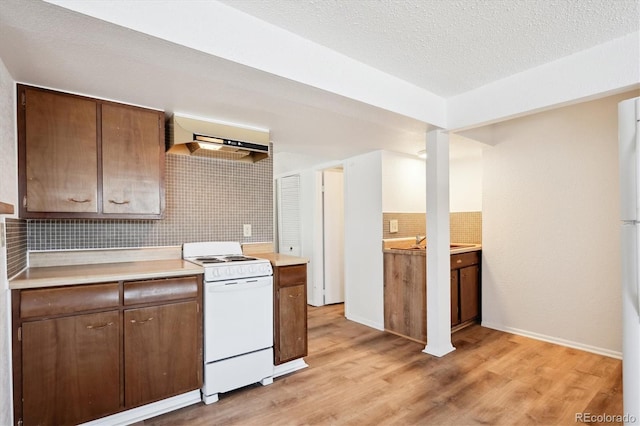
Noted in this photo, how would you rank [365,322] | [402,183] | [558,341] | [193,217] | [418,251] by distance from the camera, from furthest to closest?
[402,183] < [365,322] < [418,251] < [558,341] < [193,217]

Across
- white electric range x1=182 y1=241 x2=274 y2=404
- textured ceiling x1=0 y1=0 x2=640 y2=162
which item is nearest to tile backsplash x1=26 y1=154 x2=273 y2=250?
white electric range x1=182 y1=241 x2=274 y2=404

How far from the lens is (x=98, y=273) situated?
1968mm

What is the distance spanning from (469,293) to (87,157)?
3.86 m

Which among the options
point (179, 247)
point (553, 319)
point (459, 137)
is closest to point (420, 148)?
point (459, 137)

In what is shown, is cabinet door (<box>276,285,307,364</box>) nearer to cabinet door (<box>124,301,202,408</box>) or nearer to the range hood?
cabinet door (<box>124,301,202,408</box>)

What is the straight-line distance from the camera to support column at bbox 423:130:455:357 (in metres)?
3.00

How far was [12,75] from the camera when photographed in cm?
187

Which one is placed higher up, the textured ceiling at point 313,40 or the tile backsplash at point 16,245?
the textured ceiling at point 313,40

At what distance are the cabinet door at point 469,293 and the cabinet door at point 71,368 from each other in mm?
3282

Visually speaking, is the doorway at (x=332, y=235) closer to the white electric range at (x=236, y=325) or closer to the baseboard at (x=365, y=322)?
the baseboard at (x=365, y=322)

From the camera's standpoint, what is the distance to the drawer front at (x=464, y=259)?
353 centimetres

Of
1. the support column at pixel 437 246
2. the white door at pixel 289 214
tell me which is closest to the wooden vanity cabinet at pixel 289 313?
the support column at pixel 437 246

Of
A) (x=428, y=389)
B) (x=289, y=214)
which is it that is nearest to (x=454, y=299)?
(x=428, y=389)

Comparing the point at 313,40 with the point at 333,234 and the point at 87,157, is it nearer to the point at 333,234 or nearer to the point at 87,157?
the point at 87,157
